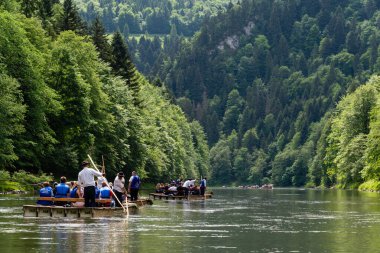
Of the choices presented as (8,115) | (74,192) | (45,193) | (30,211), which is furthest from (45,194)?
(8,115)

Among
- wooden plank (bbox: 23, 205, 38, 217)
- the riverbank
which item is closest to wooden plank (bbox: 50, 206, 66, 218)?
wooden plank (bbox: 23, 205, 38, 217)

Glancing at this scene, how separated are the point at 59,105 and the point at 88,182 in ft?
154

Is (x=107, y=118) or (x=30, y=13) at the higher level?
(x=30, y=13)

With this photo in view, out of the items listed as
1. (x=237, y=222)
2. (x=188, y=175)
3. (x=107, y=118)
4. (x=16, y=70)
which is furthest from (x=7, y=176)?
(x=188, y=175)

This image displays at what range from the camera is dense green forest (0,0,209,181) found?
83.9 meters

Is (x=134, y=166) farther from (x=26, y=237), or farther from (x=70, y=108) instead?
(x=26, y=237)

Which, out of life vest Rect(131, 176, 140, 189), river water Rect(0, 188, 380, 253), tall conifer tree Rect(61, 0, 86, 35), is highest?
tall conifer tree Rect(61, 0, 86, 35)

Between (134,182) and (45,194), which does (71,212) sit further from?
(134,182)

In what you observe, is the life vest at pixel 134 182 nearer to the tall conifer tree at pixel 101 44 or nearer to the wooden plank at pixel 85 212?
the wooden plank at pixel 85 212

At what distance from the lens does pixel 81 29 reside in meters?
142

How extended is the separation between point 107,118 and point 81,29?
36888 mm

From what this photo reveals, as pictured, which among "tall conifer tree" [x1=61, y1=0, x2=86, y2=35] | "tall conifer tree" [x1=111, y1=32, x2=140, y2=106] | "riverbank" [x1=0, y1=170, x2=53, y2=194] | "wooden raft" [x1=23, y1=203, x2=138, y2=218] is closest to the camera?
"wooden raft" [x1=23, y1=203, x2=138, y2=218]

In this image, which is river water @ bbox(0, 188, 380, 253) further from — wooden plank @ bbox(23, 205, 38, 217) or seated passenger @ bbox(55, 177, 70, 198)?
seated passenger @ bbox(55, 177, 70, 198)

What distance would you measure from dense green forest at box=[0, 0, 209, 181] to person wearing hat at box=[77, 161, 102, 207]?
3099 centimetres
